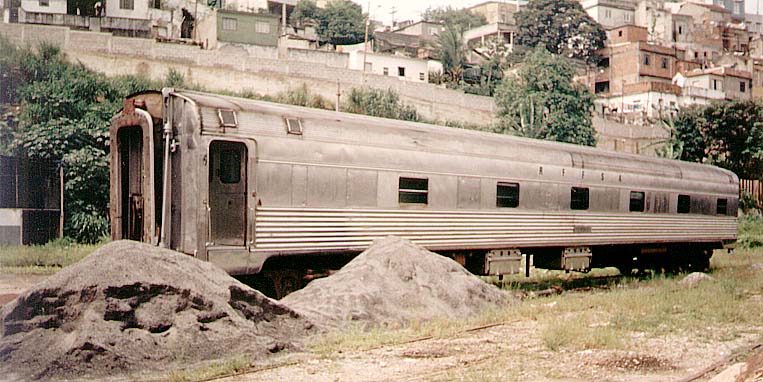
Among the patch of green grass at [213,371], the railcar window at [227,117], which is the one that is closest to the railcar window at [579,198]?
the railcar window at [227,117]

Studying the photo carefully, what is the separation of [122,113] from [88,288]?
419 centimetres

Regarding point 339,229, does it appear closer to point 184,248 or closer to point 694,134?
point 184,248

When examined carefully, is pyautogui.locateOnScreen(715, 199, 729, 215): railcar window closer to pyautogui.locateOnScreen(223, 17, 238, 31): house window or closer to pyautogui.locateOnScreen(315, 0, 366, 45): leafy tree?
pyautogui.locateOnScreen(223, 17, 238, 31): house window

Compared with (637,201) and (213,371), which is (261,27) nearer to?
(637,201)

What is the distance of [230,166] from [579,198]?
8620 millimetres

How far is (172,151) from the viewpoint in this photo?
408 inches

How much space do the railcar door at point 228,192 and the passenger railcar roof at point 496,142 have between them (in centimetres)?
64

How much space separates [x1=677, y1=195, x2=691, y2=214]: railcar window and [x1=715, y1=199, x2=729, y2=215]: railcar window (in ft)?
5.58

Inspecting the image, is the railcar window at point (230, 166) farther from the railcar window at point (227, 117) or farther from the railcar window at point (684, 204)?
the railcar window at point (684, 204)

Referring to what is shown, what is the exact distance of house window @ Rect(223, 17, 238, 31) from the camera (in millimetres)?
46688

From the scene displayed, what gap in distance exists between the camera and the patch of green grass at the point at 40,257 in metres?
18.7

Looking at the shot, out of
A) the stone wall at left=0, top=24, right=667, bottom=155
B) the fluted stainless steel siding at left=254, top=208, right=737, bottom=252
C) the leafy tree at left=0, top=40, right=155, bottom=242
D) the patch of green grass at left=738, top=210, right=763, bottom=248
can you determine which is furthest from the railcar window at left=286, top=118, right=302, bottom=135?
the stone wall at left=0, top=24, right=667, bottom=155

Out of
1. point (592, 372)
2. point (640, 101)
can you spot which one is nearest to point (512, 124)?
point (640, 101)

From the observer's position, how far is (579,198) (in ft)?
53.5
